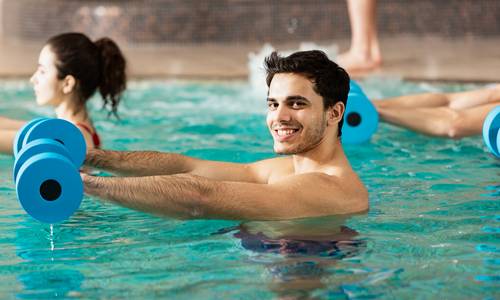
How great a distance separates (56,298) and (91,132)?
210cm

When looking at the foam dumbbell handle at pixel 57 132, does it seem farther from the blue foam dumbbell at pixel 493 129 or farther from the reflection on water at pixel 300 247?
the blue foam dumbbell at pixel 493 129

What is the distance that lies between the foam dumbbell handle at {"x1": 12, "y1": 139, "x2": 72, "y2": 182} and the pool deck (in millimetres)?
5278

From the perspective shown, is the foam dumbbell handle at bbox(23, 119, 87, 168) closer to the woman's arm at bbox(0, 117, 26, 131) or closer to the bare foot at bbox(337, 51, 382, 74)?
the woman's arm at bbox(0, 117, 26, 131)

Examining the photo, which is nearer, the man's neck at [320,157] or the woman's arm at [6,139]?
the man's neck at [320,157]

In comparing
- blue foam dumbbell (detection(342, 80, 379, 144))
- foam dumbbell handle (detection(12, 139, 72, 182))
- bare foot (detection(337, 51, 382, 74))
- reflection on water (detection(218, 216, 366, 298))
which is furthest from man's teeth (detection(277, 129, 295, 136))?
bare foot (detection(337, 51, 382, 74))

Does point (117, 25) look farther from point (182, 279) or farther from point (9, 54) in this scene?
point (182, 279)

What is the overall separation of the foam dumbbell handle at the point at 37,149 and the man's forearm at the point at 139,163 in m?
0.72

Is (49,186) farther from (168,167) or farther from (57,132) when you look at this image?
(168,167)

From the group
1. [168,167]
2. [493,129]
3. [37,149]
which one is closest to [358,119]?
[493,129]

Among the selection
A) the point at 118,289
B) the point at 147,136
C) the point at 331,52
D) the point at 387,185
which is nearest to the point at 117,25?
the point at 331,52

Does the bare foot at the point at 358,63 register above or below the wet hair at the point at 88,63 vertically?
above

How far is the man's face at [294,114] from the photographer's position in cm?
376

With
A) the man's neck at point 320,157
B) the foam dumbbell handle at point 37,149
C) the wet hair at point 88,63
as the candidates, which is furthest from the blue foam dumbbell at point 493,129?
the foam dumbbell handle at point 37,149

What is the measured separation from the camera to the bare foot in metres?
8.77
